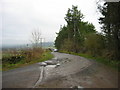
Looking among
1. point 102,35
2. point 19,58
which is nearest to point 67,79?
point 19,58

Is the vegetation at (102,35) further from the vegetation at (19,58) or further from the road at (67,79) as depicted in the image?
the vegetation at (19,58)

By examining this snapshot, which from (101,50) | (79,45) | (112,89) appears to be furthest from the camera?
(79,45)

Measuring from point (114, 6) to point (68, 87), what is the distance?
8.97m

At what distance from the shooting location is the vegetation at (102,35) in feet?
36.9

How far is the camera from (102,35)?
16812 mm

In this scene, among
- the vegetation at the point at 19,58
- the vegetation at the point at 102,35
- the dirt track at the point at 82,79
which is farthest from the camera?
the vegetation at the point at 19,58

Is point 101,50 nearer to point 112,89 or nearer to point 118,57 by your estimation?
point 118,57

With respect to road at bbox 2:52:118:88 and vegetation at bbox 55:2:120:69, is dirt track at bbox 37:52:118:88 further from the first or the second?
vegetation at bbox 55:2:120:69

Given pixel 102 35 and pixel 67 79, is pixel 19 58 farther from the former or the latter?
pixel 102 35

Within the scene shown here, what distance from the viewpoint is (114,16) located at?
35.0 feet

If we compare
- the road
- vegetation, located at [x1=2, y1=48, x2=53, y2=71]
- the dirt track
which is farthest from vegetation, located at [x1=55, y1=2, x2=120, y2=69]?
vegetation, located at [x1=2, y1=48, x2=53, y2=71]

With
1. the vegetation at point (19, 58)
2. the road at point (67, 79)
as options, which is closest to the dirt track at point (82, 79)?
the road at point (67, 79)

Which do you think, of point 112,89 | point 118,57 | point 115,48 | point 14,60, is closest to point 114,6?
point 115,48

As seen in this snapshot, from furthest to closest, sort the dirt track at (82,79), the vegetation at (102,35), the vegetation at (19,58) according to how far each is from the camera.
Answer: the vegetation at (19,58) < the vegetation at (102,35) < the dirt track at (82,79)
